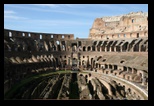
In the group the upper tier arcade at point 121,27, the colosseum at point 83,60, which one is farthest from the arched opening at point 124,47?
the upper tier arcade at point 121,27

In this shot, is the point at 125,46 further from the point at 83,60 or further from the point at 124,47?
the point at 83,60

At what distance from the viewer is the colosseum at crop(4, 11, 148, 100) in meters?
32.6

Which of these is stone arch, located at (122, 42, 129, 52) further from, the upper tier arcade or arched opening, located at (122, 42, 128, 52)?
the upper tier arcade

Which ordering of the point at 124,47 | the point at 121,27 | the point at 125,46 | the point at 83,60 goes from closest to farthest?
the point at 124,47 < the point at 125,46 < the point at 121,27 < the point at 83,60

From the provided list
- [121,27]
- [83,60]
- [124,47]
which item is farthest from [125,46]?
[83,60]

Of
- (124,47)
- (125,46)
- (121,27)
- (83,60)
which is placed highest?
(121,27)

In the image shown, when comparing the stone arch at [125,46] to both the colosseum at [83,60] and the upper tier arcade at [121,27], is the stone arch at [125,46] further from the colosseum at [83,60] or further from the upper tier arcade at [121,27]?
the upper tier arcade at [121,27]

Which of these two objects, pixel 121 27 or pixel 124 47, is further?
pixel 121 27

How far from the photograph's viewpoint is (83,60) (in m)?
58.3

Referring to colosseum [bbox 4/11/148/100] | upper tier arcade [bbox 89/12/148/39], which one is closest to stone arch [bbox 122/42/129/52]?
colosseum [bbox 4/11/148/100]

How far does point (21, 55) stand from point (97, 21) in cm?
2977

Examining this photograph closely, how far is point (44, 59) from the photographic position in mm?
50750

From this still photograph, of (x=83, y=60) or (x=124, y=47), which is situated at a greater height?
(x=124, y=47)
